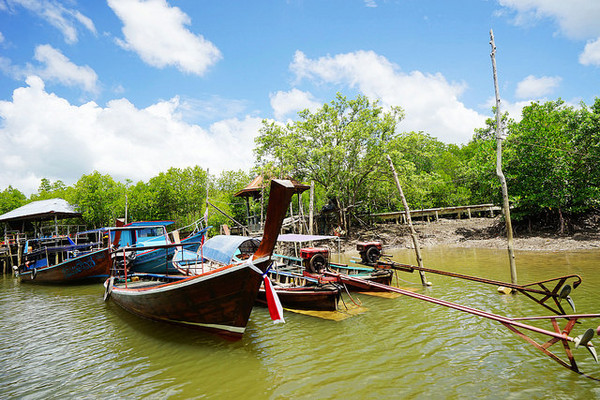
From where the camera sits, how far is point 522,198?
798 inches

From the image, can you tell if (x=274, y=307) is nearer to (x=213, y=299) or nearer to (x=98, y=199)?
(x=213, y=299)

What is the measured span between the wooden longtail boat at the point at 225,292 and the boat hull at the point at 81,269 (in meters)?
10.8

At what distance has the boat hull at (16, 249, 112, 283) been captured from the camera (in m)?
15.9

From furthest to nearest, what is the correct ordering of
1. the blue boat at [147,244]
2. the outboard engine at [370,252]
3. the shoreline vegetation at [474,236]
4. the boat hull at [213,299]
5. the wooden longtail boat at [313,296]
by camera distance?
the shoreline vegetation at [474,236]
the blue boat at [147,244]
the outboard engine at [370,252]
the wooden longtail boat at [313,296]
the boat hull at [213,299]

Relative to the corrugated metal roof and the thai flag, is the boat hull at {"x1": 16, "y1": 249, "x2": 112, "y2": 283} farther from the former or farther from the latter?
the thai flag

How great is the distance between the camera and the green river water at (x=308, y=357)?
4859 millimetres

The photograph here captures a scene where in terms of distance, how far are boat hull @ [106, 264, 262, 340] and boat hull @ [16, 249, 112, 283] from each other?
10.6 m

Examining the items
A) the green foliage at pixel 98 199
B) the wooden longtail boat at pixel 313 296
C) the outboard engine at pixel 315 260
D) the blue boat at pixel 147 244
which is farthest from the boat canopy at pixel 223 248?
the green foliage at pixel 98 199

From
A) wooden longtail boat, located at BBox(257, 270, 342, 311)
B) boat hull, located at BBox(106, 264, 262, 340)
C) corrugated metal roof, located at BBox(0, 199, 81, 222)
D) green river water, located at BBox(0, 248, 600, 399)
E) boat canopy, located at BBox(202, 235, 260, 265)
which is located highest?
corrugated metal roof, located at BBox(0, 199, 81, 222)

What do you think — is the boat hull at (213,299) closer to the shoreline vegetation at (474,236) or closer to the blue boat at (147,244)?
the blue boat at (147,244)

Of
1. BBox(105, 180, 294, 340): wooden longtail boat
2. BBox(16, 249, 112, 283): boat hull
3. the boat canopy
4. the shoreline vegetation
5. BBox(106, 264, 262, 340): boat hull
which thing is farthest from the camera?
the shoreline vegetation

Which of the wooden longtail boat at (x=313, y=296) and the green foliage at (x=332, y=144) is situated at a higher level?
the green foliage at (x=332, y=144)

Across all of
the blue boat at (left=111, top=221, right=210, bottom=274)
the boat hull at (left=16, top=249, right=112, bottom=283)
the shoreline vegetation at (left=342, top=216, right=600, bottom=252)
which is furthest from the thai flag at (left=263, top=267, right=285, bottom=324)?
the shoreline vegetation at (left=342, top=216, right=600, bottom=252)

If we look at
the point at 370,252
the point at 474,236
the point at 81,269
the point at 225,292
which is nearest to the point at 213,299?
the point at 225,292
